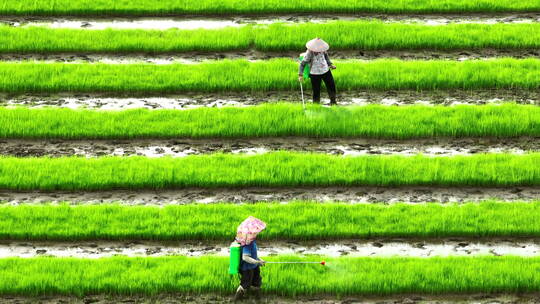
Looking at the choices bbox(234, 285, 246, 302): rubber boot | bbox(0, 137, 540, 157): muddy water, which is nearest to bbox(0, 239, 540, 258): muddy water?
bbox(234, 285, 246, 302): rubber boot

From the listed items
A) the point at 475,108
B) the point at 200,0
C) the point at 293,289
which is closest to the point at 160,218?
the point at 293,289

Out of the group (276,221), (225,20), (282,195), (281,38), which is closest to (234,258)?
(276,221)

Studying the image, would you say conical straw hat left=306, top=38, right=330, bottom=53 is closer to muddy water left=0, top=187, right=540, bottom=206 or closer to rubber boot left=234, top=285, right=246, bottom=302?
muddy water left=0, top=187, right=540, bottom=206

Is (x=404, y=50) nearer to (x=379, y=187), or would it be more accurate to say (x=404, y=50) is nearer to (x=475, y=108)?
(x=475, y=108)

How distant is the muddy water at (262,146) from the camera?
20.8 metres

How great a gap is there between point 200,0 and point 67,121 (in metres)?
6.11

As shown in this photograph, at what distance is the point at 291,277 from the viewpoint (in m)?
A: 16.8

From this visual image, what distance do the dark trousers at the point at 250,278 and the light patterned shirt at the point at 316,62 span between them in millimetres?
6041

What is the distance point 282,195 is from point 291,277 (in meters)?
2.93

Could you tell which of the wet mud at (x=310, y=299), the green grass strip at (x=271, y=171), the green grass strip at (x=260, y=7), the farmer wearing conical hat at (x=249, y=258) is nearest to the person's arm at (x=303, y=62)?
the green grass strip at (x=271, y=171)

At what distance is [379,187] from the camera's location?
19.7 m

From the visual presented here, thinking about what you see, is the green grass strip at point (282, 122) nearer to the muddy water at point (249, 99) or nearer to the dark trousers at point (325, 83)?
the dark trousers at point (325, 83)

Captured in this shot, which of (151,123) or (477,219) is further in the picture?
(151,123)

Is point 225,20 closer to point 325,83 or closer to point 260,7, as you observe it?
point 260,7
